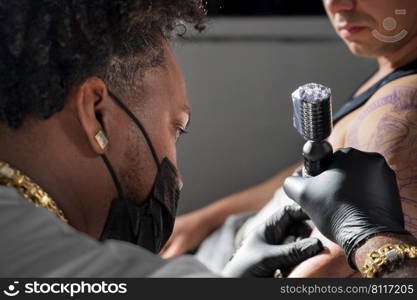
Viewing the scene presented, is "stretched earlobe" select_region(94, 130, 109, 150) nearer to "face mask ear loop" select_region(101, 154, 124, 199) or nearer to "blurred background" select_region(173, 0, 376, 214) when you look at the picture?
"face mask ear loop" select_region(101, 154, 124, 199)

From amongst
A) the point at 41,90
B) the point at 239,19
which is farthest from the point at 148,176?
the point at 239,19

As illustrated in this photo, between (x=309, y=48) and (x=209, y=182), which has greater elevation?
(x=309, y=48)

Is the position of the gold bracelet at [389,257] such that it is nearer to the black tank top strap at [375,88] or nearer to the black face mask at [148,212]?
the black face mask at [148,212]

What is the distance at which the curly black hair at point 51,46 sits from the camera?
1074 mm

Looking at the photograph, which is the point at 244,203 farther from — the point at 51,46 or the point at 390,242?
the point at 51,46

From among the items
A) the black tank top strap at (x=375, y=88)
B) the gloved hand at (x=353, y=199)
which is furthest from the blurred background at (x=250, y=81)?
the gloved hand at (x=353, y=199)

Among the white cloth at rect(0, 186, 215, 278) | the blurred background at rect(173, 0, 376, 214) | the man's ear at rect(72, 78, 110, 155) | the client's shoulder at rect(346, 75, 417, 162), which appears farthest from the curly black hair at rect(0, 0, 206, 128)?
the blurred background at rect(173, 0, 376, 214)

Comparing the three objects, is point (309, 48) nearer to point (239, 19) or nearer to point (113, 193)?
point (239, 19)

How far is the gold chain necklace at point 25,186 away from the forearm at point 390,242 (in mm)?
468

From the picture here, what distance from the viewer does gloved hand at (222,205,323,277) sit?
59.3 inches

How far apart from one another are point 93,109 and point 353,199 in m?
0.44

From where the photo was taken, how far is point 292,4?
247 centimetres

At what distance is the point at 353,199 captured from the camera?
1250 millimetres

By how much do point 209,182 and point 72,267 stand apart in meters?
1.73
